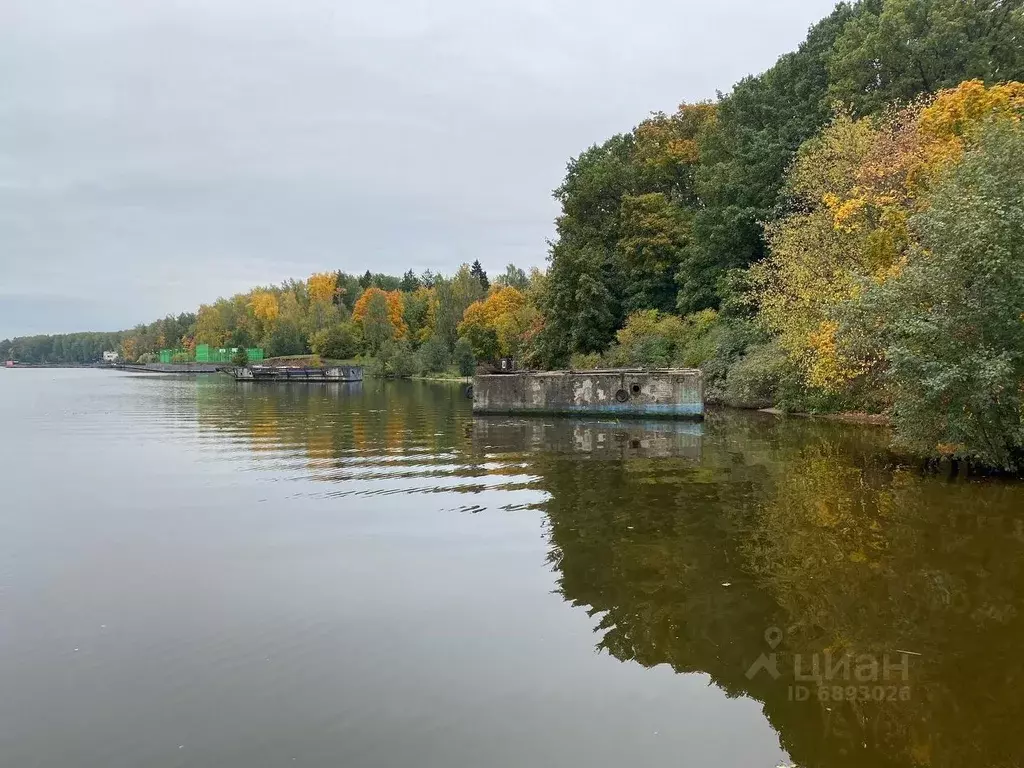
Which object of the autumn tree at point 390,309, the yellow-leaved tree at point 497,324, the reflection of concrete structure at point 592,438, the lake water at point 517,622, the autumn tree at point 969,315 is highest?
the autumn tree at point 390,309

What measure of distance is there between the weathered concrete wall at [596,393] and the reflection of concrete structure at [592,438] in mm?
962

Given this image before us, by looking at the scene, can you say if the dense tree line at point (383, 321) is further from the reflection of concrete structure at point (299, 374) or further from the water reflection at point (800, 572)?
the water reflection at point (800, 572)

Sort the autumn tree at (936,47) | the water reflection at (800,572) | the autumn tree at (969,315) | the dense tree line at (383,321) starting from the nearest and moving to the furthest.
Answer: the water reflection at (800,572) → the autumn tree at (969,315) → the autumn tree at (936,47) → the dense tree line at (383,321)

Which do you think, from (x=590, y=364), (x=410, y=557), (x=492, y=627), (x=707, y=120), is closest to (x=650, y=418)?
(x=590, y=364)

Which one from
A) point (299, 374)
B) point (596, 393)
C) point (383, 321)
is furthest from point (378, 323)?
point (596, 393)

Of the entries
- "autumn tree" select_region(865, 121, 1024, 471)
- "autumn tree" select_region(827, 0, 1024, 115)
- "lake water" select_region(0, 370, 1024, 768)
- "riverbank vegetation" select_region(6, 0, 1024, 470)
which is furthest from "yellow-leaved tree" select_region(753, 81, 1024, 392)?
"autumn tree" select_region(827, 0, 1024, 115)

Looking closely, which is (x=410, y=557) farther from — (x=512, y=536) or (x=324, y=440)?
(x=324, y=440)

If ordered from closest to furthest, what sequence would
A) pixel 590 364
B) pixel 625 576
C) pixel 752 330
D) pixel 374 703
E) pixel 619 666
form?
pixel 374 703 < pixel 619 666 < pixel 625 576 < pixel 752 330 < pixel 590 364

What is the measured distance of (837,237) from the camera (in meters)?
23.9

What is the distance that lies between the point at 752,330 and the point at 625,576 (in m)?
28.5

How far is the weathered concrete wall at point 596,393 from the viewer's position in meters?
28.1

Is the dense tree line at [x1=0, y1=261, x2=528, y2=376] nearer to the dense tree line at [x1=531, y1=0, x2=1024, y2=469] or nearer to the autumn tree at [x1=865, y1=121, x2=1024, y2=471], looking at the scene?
the dense tree line at [x1=531, y1=0, x2=1024, y2=469]

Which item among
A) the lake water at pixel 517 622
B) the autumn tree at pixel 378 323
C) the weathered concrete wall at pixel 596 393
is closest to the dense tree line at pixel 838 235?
the lake water at pixel 517 622

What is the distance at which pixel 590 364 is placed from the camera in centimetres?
4488
